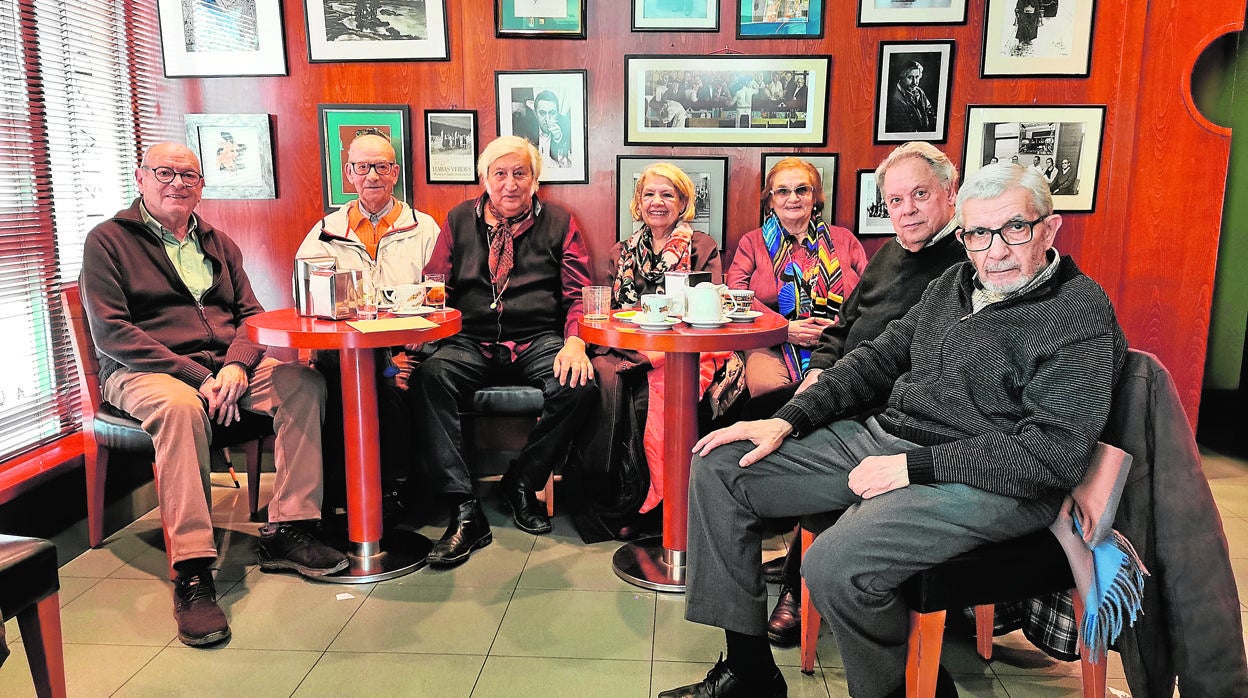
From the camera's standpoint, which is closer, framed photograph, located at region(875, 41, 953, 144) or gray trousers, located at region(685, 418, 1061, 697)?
gray trousers, located at region(685, 418, 1061, 697)

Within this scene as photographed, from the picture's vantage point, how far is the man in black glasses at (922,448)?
1604 millimetres

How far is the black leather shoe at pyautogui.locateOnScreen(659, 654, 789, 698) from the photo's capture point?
6.30ft

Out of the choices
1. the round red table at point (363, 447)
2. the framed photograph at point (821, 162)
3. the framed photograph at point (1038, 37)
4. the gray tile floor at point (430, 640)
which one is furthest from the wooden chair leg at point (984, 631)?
the framed photograph at point (1038, 37)

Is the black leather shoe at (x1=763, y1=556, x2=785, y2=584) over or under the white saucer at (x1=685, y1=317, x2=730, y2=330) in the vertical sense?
under

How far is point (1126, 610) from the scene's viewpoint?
5.36ft

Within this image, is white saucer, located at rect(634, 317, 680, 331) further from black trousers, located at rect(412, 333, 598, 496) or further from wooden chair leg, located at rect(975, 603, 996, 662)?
wooden chair leg, located at rect(975, 603, 996, 662)

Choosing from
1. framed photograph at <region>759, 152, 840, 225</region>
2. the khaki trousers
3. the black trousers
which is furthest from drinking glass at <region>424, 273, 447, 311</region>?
framed photograph at <region>759, 152, 840, 225</region>

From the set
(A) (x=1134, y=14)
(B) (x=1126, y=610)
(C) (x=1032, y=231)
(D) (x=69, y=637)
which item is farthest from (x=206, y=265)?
(A) (x=1134, y=14)

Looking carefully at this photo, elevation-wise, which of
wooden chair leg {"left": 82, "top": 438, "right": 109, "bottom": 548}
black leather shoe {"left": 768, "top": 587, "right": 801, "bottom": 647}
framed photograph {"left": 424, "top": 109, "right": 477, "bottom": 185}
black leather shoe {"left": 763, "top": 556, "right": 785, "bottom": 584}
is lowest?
black leather shoe {"left": 763, "top": 556, "right": 785, "bottom": 584}

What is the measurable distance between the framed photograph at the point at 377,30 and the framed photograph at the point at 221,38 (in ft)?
0.59

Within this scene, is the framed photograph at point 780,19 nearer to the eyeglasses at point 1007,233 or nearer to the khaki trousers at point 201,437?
the eyeglasses at point 1007,233

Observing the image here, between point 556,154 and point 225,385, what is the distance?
174 centimetres

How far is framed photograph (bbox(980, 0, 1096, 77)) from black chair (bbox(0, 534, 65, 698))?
3737mm

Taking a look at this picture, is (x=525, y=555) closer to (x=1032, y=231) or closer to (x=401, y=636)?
(x=401, y=636)
